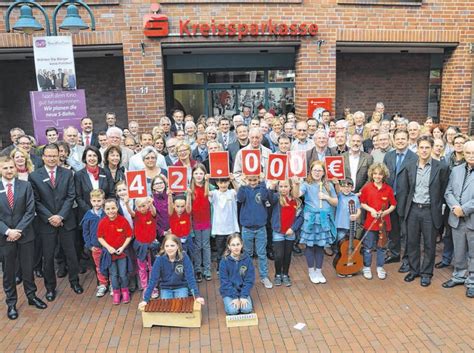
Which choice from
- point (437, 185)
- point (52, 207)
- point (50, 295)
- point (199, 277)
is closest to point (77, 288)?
point (50, 295)

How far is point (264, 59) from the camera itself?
1234cm

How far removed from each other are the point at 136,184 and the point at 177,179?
1.66 feet

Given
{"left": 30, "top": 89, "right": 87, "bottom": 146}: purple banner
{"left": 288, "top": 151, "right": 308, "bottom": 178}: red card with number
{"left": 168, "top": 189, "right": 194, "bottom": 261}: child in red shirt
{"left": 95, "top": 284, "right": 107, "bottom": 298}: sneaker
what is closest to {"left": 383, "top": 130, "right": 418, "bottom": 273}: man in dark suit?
{"left": 288, "top": 151, "right": 308, "bottom": 178}: red card with number

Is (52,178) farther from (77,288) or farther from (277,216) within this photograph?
(277,216)

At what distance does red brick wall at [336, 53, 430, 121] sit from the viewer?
12961mm

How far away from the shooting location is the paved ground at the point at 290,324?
4504mm

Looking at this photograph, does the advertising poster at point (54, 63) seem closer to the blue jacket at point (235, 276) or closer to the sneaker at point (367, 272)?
the blue jacket at point (235, 276)

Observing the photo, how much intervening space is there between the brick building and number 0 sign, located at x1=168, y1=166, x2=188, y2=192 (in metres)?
5.00

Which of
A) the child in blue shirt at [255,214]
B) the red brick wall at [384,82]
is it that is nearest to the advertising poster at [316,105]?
the red brick wall at [384,82]

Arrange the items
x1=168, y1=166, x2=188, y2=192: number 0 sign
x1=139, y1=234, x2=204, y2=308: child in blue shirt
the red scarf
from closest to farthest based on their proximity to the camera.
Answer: x1=139, y1=234, x2=204, y2=308: child in blue shirt → x1=168, y1=166, x2=188, y2=192: number 0 sign → the red scarf

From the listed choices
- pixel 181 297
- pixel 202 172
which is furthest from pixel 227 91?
pixel 181 297

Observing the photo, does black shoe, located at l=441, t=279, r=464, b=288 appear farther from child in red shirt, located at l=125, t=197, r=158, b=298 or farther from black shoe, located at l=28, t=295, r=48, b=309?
black shoe, located at l=28, t=295, r=48, b=309

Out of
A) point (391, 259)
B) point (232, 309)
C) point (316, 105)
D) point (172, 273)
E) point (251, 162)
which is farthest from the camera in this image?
point (316, 105)

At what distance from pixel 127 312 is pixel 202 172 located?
1.97 meters
